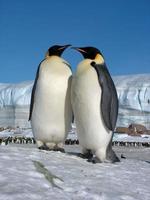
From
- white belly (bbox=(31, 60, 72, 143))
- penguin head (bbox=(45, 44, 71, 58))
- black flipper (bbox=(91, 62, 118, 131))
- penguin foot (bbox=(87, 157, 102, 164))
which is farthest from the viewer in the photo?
penguin head (bbox=(45, 44, 71, 58))

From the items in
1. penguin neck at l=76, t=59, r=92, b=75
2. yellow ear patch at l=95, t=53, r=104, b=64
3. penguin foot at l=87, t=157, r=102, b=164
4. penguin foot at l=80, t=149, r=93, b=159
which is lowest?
penguin foot at l=87, t=157, r=102, b=164

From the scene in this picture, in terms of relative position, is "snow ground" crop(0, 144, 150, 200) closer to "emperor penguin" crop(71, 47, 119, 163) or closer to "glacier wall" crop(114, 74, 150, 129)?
"emperor penguin" crop(71, 47, 119, 163)

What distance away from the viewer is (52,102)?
619 centimetres

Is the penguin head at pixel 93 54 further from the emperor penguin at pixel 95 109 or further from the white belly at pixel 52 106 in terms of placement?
the white belly at pixel 52 106

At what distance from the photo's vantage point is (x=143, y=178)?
4738 millimetres

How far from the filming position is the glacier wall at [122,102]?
43.7m

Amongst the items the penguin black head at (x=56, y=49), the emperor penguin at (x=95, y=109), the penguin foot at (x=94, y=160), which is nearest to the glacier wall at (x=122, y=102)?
the penguin black head at (x=56, y=49)

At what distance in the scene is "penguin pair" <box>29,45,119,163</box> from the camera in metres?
5.87

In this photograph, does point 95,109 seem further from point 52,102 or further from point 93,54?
point 93,54

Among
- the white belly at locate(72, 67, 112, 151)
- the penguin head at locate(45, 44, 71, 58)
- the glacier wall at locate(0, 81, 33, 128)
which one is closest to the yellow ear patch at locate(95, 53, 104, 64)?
the white belly at locate(72, 67, 112, 151)

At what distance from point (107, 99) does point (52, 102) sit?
2.72 feet

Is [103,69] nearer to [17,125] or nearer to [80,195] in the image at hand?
[80,195]

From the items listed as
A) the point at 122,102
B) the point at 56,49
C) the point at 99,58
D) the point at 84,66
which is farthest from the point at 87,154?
the point at 122,102

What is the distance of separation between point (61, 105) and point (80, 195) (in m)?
3.02
